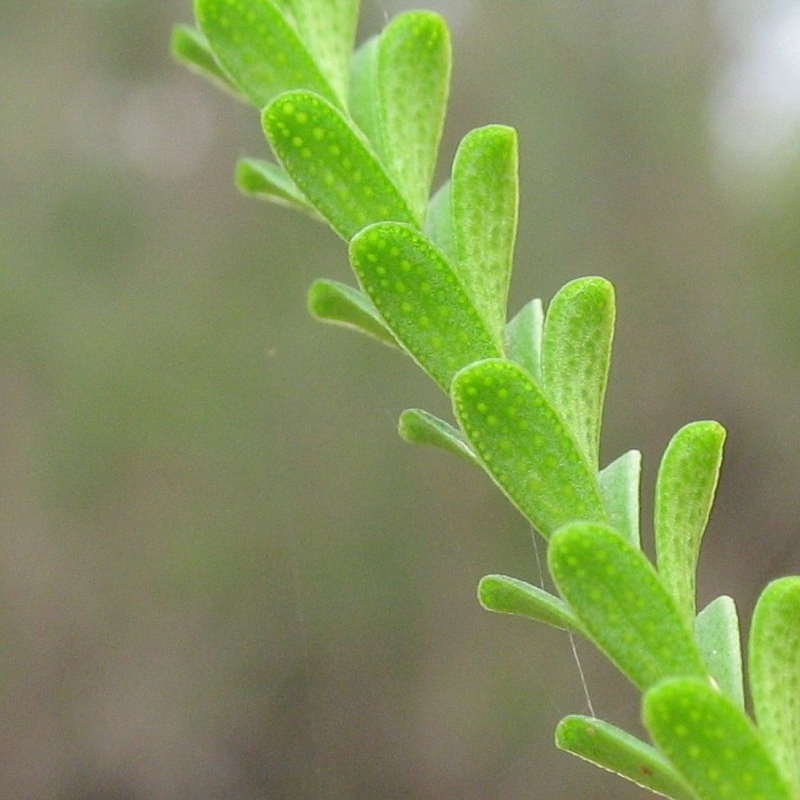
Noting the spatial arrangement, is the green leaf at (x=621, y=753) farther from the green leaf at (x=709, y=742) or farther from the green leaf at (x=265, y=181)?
the green leaf at (x=265, y=181)

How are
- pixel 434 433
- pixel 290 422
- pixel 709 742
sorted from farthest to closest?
pixel 290 422, pixel 434 433, pixel 709 742

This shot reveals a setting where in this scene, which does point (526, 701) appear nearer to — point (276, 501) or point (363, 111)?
point (276, 501)

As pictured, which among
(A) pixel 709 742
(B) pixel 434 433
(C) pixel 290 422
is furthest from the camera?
(C) pixel 290 422

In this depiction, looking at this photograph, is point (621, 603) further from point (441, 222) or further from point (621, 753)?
point (441, 222)

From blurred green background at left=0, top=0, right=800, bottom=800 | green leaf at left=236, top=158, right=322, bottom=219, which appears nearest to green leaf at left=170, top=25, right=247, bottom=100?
green leaf at left=236, top=158, right=322, bottom=219

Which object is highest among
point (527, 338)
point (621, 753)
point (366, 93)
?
point (366, 93)

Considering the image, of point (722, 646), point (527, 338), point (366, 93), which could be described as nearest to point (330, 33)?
point (366, 93)

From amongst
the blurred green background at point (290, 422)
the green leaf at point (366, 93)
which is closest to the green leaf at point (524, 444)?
the green leaf at point (366, 93)
